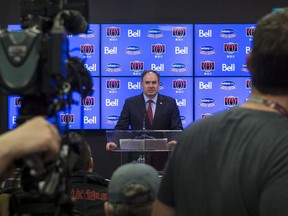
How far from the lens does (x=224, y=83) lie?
637 cm

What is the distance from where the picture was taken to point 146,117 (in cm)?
557

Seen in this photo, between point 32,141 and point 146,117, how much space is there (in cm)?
450

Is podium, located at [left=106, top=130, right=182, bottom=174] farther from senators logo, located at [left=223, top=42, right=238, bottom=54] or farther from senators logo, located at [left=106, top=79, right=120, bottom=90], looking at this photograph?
senators logo, located at [left=223, top=42, right=238, bottom=54]

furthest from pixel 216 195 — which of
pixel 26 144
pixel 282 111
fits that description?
pixel 26 144

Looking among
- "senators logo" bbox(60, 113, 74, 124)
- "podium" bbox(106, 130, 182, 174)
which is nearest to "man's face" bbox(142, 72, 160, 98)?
"senators logo" bbox(60, 113, 74, 124)

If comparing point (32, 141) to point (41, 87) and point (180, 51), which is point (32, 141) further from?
point (180, 51)

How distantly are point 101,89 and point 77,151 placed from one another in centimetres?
504

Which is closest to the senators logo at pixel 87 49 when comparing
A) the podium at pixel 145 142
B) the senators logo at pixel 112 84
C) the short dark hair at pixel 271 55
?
Answer: the senators logo at pixel 112 84

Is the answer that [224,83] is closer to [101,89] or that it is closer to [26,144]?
[101,89]

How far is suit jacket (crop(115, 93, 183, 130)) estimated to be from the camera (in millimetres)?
5523

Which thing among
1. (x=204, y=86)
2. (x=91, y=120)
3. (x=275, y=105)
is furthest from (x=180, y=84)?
(x=275, y=105)

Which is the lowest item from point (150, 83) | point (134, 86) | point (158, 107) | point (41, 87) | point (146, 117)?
point (146, 117)

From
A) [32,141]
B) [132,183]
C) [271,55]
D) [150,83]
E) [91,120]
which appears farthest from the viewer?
[91,120]

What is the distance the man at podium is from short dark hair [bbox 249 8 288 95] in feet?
13.9
